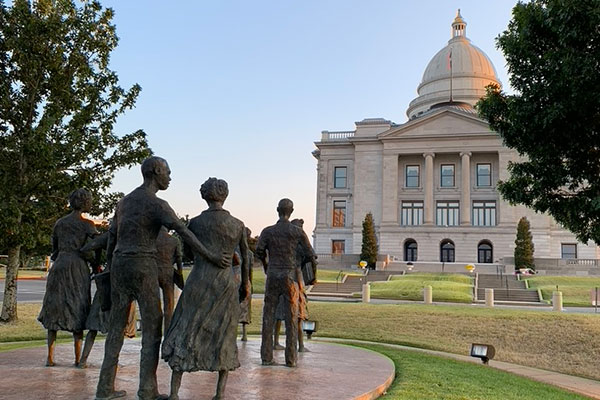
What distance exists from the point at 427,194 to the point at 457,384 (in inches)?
2023

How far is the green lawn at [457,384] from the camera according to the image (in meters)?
7.62

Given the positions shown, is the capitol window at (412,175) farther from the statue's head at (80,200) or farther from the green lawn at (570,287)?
the statue's head at (80,200)

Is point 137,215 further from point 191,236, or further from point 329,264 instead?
point 329,264

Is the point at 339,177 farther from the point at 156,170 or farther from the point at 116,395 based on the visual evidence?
the point at 116,395

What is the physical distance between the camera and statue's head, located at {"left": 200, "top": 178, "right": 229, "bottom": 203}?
20.9 ft

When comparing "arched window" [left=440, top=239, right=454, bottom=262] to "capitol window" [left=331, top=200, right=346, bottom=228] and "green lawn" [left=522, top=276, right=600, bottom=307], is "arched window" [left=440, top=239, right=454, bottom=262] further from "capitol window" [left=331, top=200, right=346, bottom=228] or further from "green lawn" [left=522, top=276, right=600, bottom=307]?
"green lawn" [left=522, top=276, right=600, bottom=307]

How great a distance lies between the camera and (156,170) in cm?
612

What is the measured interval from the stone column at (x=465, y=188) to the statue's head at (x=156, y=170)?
53.8m

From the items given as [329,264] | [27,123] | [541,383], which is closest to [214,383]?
[541,383]

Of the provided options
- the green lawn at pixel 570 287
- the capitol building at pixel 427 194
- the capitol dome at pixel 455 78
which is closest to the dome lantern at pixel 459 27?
the capitol dome at pixel 455 78

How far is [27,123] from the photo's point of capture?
687 inches

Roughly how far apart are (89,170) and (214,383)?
40.6 ft

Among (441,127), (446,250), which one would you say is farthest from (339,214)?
(441,127)

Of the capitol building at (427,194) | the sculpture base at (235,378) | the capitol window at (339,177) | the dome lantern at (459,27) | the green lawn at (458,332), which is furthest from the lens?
the dome lantern at (459,27)
